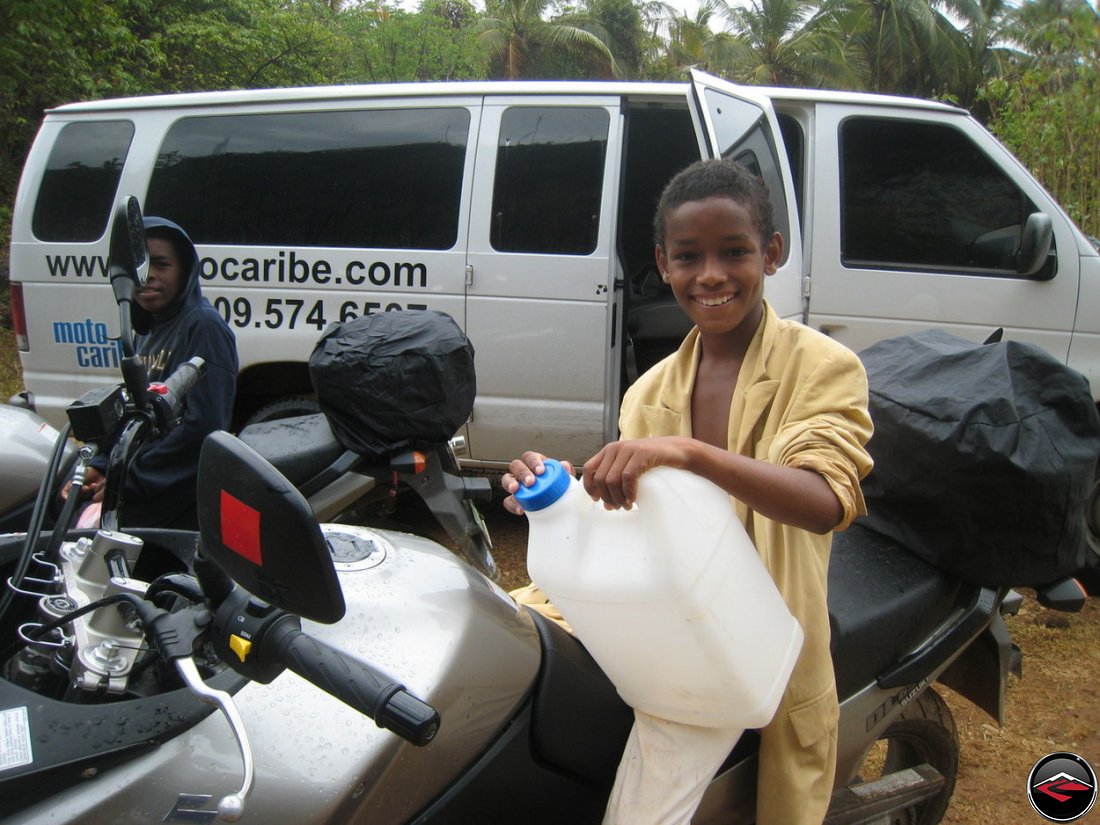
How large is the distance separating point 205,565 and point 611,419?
2.92m

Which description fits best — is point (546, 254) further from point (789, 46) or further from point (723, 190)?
point (789, 46)

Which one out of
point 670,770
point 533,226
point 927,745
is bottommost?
point 927,745

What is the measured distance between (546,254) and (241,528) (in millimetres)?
2985

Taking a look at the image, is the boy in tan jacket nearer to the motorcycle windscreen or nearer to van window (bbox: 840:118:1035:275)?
the motorcycle windscreen

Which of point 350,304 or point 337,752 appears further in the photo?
point 350,304

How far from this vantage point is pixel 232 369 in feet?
8.00

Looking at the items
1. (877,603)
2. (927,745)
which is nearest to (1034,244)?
(927,745)

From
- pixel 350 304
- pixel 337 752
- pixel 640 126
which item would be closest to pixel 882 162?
pixel 640 126

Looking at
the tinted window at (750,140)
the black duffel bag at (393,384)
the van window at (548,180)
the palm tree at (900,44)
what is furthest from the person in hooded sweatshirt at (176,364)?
the palm tree at (900,44)

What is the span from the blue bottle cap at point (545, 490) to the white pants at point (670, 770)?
40cm

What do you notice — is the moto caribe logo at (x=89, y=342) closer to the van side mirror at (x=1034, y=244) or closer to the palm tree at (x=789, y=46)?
the van side mirror at (x=1034, y=244)

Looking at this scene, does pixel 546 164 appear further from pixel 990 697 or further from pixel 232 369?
pixel 990 697

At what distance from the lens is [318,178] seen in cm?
388

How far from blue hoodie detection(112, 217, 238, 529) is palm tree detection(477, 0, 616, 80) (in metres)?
19.9
